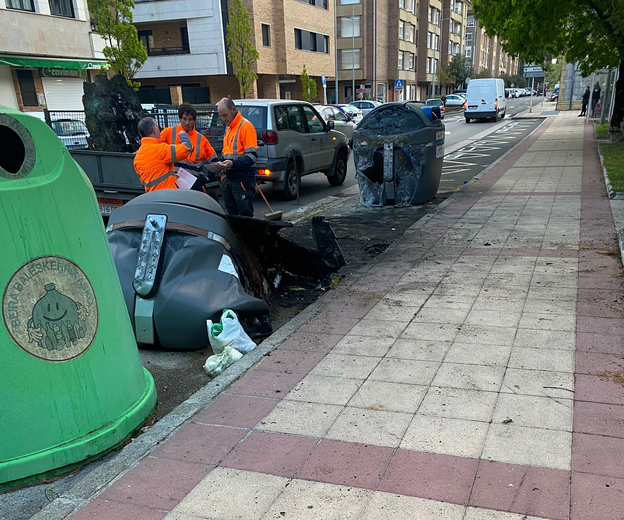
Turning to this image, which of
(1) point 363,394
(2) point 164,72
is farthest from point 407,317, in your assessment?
(2) point 164,72

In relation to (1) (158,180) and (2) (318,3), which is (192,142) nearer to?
(1) (158,180)

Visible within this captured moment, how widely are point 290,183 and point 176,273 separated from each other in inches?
267

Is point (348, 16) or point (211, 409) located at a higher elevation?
point (348, 16)

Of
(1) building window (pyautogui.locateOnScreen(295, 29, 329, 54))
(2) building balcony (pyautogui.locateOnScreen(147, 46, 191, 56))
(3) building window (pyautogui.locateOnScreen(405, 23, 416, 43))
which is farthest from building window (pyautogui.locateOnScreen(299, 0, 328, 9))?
(3) building window (pyautogui.locateOnScreen(405, 23, 416, 43))

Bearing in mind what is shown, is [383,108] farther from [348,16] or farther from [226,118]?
[348,16]

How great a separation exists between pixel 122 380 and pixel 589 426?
255 cm

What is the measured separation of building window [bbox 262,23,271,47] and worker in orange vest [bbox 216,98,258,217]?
3268 cm

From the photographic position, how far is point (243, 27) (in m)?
33.1

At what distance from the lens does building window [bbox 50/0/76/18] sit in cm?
2540

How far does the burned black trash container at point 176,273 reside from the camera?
13.8 ft

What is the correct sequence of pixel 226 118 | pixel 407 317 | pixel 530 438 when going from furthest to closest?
pixel 226 118 → pixel 407 317 → pixel 530 438

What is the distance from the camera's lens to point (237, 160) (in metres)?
6.68

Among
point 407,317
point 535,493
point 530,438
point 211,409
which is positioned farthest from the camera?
point 407,317

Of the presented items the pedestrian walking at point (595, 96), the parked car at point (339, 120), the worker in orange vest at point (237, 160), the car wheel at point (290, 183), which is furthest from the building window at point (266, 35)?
the worker in orange vest at point (237, 160)
